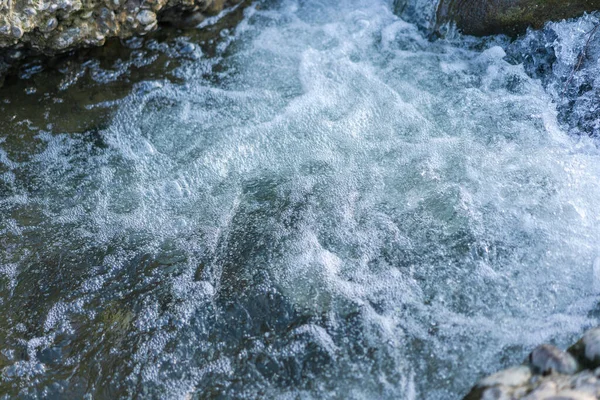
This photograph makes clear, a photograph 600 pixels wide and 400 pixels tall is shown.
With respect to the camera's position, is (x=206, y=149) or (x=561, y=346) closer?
(x=561, y=346)

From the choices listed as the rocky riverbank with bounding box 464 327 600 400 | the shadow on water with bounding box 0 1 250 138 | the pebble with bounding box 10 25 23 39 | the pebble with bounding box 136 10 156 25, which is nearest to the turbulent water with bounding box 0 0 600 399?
the shadow on water with bounding box 0 1 250 138

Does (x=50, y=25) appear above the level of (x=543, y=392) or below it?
above

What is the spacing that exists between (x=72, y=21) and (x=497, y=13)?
119 inches

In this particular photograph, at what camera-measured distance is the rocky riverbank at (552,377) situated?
2037mm

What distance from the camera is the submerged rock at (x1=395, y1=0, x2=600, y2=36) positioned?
3.97 meters

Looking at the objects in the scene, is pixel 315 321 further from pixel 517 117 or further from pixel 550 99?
pixel 550 99

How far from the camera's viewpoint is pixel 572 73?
3.77 metres

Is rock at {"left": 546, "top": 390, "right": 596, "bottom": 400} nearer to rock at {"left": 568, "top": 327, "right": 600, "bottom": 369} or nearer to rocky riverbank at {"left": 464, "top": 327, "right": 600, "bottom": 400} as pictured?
rocky riverbank at {"left": 464, "top": 327, "right": 600, "bottom": 400}

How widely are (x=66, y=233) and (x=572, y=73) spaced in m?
3.43

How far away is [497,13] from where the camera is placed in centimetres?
409

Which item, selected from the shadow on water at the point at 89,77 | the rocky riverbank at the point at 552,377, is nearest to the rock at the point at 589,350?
the rocky riverbank at the point at 552,377

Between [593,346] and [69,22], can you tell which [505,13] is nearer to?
[593,346]

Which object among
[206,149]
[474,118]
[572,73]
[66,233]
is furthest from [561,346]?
[66,233]

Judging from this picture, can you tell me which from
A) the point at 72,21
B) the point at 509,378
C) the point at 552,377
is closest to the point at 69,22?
the point at 72,21
